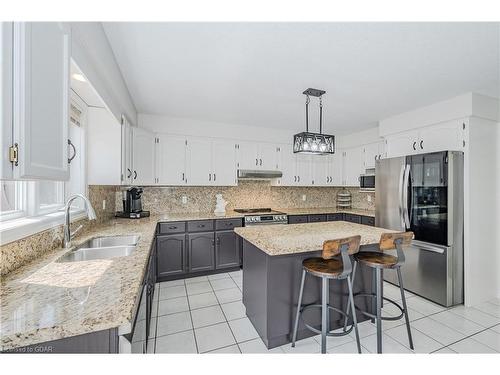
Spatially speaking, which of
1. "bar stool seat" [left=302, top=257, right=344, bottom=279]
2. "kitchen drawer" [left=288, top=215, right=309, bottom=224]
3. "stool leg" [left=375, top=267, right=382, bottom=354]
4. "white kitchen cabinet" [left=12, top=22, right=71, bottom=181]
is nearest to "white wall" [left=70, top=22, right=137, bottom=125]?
"white kitchen cabinet" [left=12, top=22, right=71, bottom=181]

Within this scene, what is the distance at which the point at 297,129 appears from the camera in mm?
4348

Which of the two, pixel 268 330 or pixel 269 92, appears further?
pixel 269 92

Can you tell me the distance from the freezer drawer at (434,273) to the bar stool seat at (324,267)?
165 cm

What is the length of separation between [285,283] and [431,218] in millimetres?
2094

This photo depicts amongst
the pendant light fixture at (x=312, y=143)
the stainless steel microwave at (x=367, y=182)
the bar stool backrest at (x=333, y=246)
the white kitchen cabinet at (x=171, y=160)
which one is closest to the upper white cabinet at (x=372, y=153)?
the stainless steel microwave at (x=367, y=182)

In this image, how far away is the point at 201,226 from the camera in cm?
349

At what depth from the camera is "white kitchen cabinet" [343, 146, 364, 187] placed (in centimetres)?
441

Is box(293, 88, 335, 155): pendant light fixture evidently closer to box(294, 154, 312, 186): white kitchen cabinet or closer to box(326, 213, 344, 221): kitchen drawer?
box(294, 154, 312, 186): white kitchen cabinet

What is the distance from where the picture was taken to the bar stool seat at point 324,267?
5.51ft

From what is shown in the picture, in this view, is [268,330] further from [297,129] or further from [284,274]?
[297,129]

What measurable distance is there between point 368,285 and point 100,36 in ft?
9.88

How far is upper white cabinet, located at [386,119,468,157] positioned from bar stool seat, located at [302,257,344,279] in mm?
2196

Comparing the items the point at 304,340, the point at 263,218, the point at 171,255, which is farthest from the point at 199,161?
the point at 304,340
